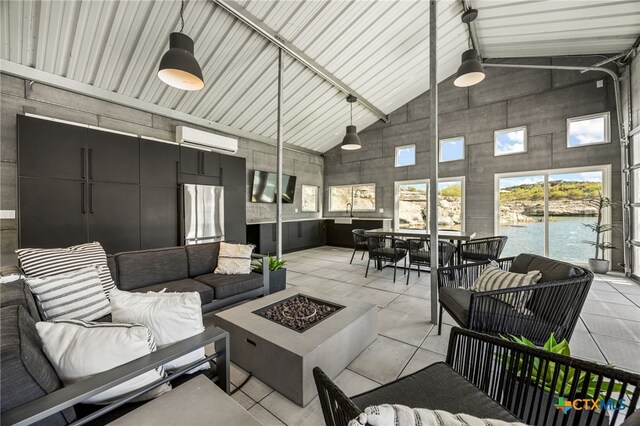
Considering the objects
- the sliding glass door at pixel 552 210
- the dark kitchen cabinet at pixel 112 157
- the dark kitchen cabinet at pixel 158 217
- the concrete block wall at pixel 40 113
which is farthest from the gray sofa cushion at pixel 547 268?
the concrete block wall at pixel 40 113

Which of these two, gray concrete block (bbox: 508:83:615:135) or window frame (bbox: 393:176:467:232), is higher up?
gray concrete block (bbox: 508:83:615:135)

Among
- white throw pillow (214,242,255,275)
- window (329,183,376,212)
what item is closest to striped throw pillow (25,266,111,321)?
white throw pillow (214,242,255,275)

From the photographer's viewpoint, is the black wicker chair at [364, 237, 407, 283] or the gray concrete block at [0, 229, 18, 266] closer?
the gray concrete block at [0, 229, 18, 266]

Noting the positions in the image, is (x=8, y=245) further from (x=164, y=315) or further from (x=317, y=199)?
(x=317, y=199)

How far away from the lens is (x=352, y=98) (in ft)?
20.1

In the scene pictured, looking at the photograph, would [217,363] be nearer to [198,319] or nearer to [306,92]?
[198,319]

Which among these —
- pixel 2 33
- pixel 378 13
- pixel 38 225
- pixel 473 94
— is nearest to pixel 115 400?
pixel 38 225

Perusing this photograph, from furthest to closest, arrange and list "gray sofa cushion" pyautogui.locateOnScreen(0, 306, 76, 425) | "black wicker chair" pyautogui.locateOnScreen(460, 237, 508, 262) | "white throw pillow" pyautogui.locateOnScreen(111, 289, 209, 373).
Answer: "black wicker chair" pyautogui.locateOnScreen(460, 237, 508, 262) → "white throw pillow" pyautogui.locateOnScreen(111, 289, 209, 373) → "gray sofa cushion" pyautogui.locateOnScreen(0, 306, 76, 425)

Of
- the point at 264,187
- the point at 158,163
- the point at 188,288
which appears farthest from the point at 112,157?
the point at 264,187

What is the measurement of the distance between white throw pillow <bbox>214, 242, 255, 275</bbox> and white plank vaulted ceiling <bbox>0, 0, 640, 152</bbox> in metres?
3.20

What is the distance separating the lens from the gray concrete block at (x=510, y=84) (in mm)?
5266

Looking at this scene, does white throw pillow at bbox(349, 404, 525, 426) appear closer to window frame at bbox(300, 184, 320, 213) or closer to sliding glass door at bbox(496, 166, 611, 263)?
sliding glass door at bbox(496, 166, 611, 263)

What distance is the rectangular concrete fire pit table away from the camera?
159cm

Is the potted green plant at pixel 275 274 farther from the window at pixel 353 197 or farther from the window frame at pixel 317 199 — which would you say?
the window at pixel 353 197
